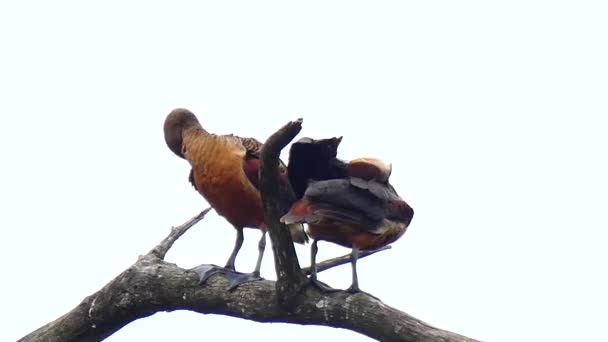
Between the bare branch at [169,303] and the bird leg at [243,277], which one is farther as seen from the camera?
the bird leg at [243,277]

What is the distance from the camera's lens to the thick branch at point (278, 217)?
18.4 feet

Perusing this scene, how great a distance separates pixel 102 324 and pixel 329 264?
4.51 ft

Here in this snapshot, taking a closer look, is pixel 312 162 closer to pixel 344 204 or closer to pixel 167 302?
pixel 344 204

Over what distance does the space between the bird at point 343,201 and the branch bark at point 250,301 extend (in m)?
0.14

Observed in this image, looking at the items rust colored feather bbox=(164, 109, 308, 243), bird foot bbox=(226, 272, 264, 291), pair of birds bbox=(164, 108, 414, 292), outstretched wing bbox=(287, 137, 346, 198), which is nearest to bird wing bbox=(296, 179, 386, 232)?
pair of birds bbox=(164, 108, 414, 292)

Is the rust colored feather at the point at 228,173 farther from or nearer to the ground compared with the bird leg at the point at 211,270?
farther from the ground

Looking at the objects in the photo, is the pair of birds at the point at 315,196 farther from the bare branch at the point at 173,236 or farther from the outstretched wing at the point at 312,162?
the bare branch at the point at 173,236

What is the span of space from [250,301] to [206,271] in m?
0.48

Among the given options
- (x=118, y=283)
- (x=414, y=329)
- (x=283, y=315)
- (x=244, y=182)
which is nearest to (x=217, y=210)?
(x=244, y=182)

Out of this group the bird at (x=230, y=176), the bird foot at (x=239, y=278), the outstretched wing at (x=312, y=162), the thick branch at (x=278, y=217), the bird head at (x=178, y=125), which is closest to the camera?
the thick branch at (x=278, y=217)

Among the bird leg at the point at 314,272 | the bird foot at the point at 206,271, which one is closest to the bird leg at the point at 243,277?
the bird foot at the point at 206,271

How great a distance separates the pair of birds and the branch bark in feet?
0.29

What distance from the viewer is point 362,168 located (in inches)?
260

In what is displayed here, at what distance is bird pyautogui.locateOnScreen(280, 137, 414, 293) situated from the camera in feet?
20.7
